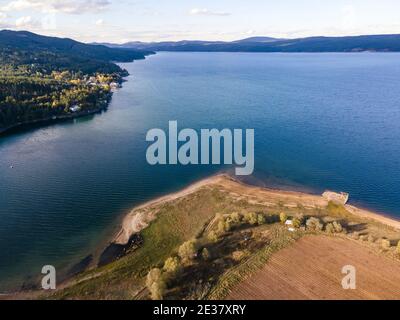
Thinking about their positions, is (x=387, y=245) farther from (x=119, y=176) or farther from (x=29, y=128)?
(x=29, y=128)

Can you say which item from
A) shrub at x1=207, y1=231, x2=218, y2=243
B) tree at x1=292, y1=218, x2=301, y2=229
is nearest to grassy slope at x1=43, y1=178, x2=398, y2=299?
tree at x1=292, y1=218, x2=301, y2=229

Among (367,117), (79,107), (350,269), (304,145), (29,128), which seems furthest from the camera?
(79,107)

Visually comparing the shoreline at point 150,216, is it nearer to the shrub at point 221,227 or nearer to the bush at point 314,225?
the bush at point 314,225

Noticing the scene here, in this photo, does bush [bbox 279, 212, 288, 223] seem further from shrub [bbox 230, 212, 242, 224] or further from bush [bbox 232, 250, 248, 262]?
bush [bbox 232, 250, 248, 262]

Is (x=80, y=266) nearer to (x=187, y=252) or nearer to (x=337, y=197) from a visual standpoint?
(x=187, y=252)

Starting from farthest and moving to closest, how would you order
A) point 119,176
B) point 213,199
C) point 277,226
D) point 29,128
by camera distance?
point 29,128
point 119,176
point 213,199
point 277,226
